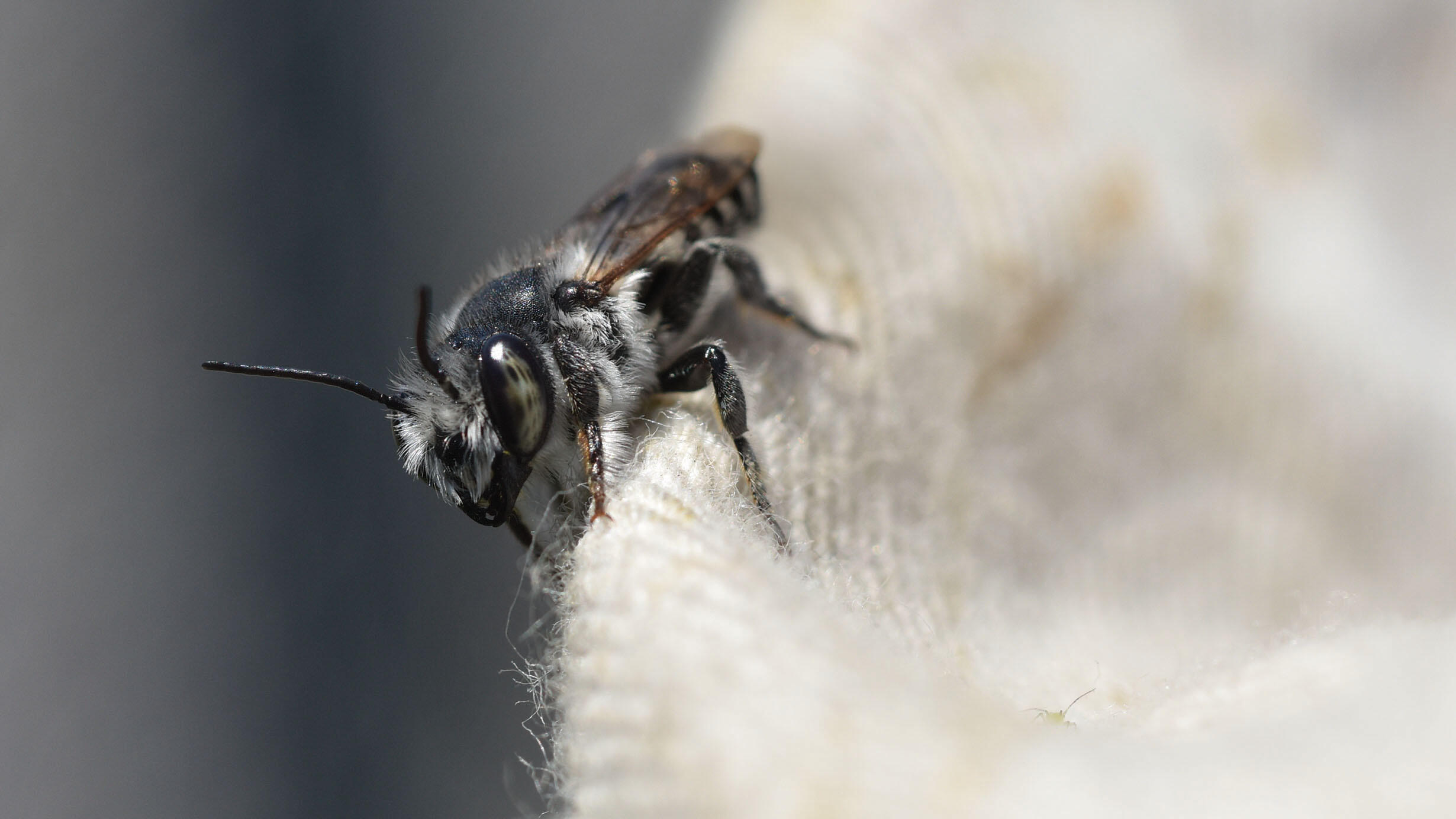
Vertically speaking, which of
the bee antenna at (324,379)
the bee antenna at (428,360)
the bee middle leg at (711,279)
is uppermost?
the bee middle leg at (711,279)

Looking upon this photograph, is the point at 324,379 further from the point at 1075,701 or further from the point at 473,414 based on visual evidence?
the point at 1075,701

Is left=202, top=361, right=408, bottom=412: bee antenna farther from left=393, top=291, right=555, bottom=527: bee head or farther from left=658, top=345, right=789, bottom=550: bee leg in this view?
left=658, top=345, right=789, bottom=550: bee leg

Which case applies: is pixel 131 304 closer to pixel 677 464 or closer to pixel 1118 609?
pixel 677 464

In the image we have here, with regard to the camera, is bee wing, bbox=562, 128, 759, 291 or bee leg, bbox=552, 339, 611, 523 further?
bee wing, bbox=562, 128, 759, 291

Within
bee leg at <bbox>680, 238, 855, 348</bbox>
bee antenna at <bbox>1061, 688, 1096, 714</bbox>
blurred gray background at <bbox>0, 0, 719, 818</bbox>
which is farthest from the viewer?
blurred gray background at <bbox>0, 0, 719, 818</bbox>

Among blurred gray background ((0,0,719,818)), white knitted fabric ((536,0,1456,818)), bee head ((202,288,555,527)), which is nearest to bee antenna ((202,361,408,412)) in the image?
bee head ((202,288,555,527))

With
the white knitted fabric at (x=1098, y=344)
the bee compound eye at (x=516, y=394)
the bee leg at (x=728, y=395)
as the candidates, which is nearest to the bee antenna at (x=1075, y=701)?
the white knitted fabric at (x=1098, y=344)

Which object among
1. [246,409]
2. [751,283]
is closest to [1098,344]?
[751,283]

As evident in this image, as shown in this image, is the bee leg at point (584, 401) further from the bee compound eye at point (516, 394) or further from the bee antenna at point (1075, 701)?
the bee antenna at point (1075, 701)

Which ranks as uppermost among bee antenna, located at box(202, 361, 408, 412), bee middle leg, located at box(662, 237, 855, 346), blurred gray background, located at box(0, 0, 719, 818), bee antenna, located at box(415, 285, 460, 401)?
bee middle leg, located at box(662, 237, 855, 346)
